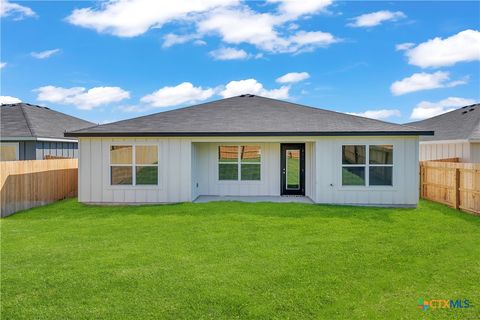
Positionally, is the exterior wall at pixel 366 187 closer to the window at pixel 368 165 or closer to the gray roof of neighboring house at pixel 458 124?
the window at pixel 368 165

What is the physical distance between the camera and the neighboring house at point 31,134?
14.3 m

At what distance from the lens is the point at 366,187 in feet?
36.0

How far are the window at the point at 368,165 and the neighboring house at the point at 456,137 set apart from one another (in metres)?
5.99

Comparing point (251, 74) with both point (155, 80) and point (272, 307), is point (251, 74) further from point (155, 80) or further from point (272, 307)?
point (272, 307)

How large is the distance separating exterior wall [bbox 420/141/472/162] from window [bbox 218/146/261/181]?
9.85 meters

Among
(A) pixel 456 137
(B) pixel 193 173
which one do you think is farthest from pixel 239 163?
(A) pixel 456 137

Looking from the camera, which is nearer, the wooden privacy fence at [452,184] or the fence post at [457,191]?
the wooden privacy fence at [452,184]

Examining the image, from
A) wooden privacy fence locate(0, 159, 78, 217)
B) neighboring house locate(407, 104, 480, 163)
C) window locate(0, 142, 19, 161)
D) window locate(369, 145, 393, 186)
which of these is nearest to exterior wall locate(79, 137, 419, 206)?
window locate(369, 145, 393, 186)

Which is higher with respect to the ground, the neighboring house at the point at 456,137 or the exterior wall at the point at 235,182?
the neighboring house at the point at 456,137

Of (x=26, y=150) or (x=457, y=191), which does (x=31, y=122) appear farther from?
(x=457, y=191)

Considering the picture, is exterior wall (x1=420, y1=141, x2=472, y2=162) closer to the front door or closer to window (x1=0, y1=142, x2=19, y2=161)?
the front door

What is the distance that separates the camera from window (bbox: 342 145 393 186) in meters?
10.9

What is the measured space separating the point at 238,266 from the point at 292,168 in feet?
25.9

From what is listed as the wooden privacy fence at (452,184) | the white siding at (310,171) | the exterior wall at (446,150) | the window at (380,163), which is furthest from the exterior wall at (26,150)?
the exterior wall at (446,150)
